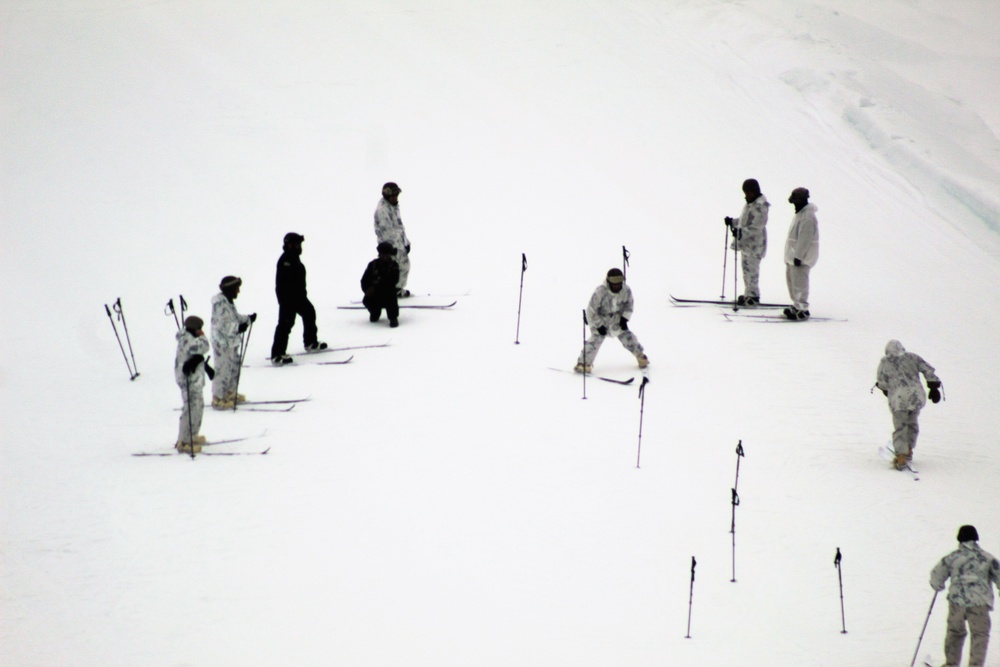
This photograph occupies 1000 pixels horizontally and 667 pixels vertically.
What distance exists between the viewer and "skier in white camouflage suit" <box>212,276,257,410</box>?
11.4 m

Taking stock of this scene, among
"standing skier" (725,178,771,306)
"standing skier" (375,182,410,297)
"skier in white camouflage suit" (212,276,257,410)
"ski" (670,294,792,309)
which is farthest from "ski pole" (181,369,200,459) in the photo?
"ski" (670,294,792,309)

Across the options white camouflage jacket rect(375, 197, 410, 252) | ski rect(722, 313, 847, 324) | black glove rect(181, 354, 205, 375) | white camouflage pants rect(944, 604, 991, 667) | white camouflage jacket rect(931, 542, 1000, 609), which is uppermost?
white camouflage jacket rect(375, 197, 410, 252)

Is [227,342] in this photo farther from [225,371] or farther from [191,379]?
[191,379]

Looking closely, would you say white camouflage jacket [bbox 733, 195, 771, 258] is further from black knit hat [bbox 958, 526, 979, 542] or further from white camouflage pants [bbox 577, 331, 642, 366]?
black knit hat [bbox 958, 526, 979, 542]

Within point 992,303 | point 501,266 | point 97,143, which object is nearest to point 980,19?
point 992,303

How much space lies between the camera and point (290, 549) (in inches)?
332

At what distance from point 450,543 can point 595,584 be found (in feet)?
3.97

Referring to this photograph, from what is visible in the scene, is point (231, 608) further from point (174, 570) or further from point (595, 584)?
point (595, 584)

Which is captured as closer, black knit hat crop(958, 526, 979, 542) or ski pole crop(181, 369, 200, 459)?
black knit hat crop(958, 526, 979, 542)

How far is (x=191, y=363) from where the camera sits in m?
9.97

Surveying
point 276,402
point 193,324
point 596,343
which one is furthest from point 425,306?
point 193,324

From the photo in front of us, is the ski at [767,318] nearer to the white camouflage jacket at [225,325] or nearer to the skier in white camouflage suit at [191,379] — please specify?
the white camouflage jacket at [225,325]

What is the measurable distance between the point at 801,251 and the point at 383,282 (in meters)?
5.51

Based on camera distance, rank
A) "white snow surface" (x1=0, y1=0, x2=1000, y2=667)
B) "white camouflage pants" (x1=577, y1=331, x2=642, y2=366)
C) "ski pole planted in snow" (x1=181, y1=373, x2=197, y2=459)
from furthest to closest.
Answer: "white camouflage pants" (x1=577, y1=331, x2=642, y2=366), "ski pole planted in snow" (x1=181, y1=373, x2=197, y2=459), "white snow surface" (x1=0, y1=0, x2=1000, y2=667)
